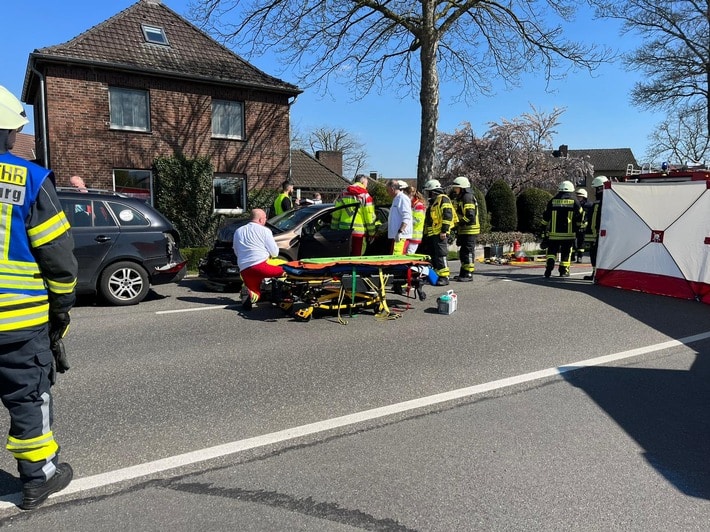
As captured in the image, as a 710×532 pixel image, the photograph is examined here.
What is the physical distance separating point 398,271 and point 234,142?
14.0 meters

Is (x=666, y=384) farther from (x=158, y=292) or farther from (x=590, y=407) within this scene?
(x=158, y=292)

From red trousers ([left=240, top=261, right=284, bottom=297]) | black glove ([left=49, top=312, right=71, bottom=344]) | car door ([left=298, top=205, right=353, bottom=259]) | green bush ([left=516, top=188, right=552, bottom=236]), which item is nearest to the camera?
black glove ([left=49, top=312, right=71, bottom=344])

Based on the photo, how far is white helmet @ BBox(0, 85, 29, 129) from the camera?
268 cm

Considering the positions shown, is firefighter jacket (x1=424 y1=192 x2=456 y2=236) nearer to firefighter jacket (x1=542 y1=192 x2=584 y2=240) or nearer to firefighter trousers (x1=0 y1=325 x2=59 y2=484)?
firefighter jacket (x1=542 y1=192 x2=584 y2=240)

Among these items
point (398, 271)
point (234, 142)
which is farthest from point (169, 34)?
point (398, 271)

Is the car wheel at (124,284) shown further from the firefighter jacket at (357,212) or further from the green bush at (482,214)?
the green bush at (482,214)

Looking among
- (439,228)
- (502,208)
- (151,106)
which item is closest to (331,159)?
(502,208)

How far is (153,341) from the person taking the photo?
19.9ft

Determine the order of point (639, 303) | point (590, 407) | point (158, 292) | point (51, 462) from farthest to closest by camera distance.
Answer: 1. point (158, 292)
2. point (639, 303)
3. point (590, 407)
4. point (51, 462)

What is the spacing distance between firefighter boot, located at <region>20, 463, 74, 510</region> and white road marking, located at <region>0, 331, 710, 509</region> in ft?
0.17

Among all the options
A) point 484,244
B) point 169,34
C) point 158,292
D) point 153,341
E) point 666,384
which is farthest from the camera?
point 169,34

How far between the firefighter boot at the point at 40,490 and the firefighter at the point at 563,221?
32.4 feet

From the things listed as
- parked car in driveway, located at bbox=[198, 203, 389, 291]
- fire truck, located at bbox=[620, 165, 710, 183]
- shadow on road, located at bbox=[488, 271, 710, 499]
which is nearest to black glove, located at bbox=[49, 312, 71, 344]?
shadow on road, located at bbox=[488, 271, 710, 499]

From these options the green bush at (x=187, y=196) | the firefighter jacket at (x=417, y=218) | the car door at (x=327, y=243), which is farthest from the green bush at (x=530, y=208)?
the car door at (x=327, y=243)
